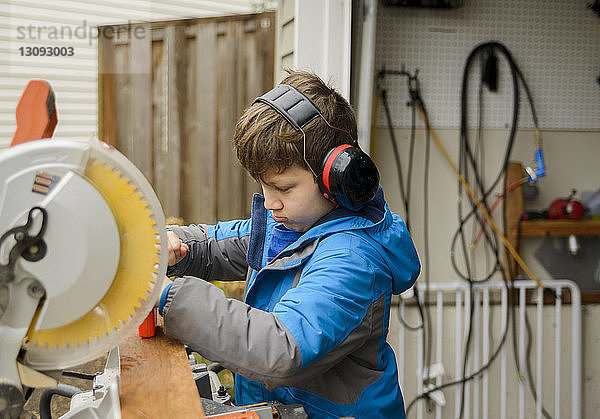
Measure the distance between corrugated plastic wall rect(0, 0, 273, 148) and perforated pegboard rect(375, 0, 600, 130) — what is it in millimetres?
1579

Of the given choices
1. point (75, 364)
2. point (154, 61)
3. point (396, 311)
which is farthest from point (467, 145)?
point (75, 364)

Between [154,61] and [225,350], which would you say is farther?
[154,61]

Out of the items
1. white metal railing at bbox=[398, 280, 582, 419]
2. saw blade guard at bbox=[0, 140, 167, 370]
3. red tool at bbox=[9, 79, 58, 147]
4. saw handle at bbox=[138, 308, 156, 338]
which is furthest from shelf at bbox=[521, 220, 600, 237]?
red tool at bbox=[9, 79, 58, 147]

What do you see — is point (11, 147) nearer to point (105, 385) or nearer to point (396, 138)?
point (105, 385)

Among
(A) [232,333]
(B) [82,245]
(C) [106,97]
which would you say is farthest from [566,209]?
(B) [82,245]

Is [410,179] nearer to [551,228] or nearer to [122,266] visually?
[551,228]

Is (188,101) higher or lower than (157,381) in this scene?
higher

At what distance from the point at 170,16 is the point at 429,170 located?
2.49m

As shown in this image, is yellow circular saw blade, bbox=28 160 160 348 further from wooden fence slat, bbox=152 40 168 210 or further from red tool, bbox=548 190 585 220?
wooden fence slat, bbox=152 40 168 210

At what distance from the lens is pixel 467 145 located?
3.02 m

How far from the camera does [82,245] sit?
0.78 metres

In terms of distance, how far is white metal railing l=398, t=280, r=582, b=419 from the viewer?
297 centimetres

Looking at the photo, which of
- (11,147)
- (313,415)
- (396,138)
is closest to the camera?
(11,147)

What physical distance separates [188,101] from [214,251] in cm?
207
